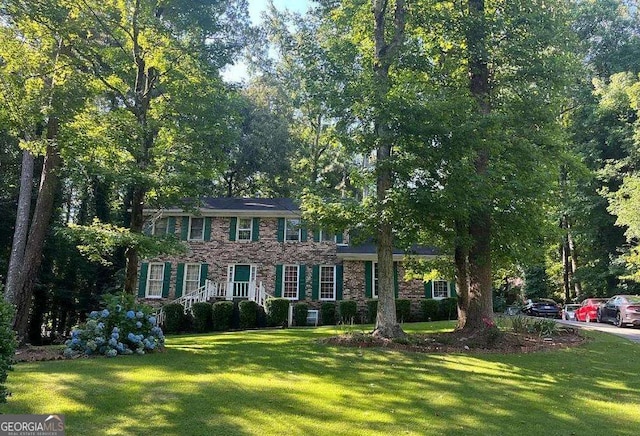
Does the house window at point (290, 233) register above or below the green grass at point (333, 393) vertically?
above

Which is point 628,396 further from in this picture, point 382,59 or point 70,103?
point 70,103

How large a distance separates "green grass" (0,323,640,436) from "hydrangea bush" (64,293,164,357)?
1.92ft

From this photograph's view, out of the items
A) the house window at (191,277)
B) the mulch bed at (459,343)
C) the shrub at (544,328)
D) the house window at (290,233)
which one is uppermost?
the house window at (290,233)

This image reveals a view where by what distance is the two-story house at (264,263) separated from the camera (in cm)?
2223

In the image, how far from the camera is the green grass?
5.16 meters

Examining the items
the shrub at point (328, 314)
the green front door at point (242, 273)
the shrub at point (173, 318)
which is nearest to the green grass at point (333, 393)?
the shrub at point (173, 318)

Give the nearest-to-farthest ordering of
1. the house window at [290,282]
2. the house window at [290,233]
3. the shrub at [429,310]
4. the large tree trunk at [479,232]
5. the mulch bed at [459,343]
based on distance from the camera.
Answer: the mulch bed at [459,343] → the large tree trunk at [479,232] → the shrub at [429,310] → the house window at [290,282] → the house window at [290,233]

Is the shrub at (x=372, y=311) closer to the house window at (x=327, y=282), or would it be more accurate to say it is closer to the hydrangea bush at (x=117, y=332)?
the house window at (x=327, y=282)

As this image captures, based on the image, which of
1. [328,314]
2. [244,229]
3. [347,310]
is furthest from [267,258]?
[347,310]

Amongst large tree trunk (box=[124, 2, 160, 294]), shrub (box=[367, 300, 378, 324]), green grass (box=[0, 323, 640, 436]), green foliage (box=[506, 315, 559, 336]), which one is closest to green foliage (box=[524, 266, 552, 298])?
shrub (box=[367, 300, 378, 324])

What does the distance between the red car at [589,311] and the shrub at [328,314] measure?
12.1 m

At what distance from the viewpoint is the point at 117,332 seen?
31.2 feet

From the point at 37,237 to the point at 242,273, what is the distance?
11.4 meters

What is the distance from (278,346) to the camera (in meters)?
11.2
